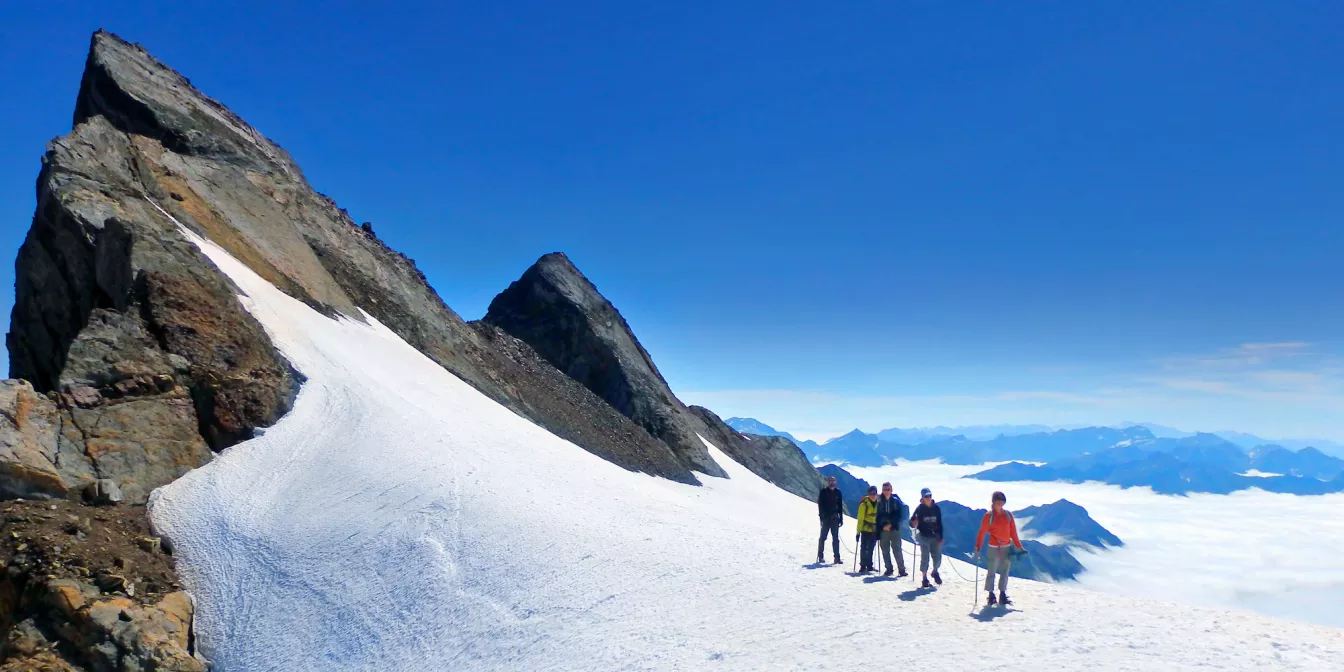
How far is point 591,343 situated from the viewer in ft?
178

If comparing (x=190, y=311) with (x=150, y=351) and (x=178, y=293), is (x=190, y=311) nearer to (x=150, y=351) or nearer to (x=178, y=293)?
(x=178, y=293)

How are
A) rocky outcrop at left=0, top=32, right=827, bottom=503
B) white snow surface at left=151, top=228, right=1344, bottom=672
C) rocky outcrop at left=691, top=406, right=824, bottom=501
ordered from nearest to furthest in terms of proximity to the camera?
white snow surface at left=151, top=228, right=1344, bottom=672
rocky outcrop at left=0, top=32, right=827, bottom=503
rocky outcrop at left=691, top=406, right=824, bottom=501

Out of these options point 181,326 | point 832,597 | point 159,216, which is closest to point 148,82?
point 159,216

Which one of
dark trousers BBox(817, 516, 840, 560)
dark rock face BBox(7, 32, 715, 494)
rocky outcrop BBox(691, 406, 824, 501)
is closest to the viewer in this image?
dark trousers BBox(817, 516, 840, 560)

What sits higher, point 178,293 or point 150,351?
point 178,293

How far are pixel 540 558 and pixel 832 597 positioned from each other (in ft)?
17.6

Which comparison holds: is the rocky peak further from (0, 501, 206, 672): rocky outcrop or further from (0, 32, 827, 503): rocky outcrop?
(0, 501, 206, 672): rocky outcrop

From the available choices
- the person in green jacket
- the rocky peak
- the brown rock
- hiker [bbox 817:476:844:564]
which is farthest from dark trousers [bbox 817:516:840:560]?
the rocky peak

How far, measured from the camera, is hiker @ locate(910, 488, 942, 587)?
12742 mm

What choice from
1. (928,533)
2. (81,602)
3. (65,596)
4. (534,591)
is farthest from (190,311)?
(928,533)

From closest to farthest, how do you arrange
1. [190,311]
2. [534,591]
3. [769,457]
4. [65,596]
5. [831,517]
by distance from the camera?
[65,596]
[534,591]
[831,517]
[190,311]
[769,457]

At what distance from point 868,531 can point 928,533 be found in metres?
1.27

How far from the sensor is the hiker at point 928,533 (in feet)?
41.8

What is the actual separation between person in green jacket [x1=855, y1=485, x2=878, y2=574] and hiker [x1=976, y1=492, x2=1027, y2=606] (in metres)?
2.31
